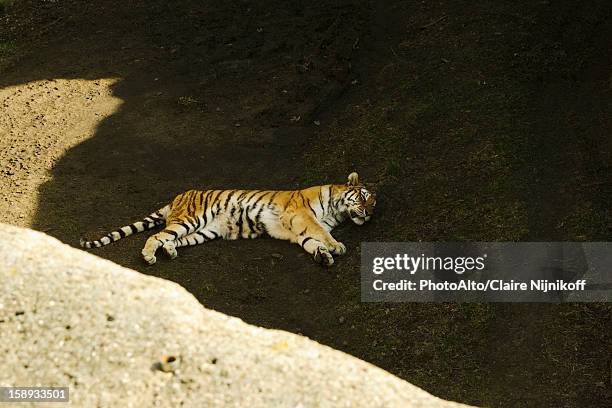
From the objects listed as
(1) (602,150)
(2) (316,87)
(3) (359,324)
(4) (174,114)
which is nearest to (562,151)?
(1) (602,150)

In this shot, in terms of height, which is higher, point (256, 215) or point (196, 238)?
point (256, 215)

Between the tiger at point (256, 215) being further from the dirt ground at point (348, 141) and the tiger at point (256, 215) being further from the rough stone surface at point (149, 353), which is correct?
the rough stone surface at point (149, 353)

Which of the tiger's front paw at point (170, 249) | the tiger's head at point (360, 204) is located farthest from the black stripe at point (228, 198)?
the tiger's head at point (360, 204)

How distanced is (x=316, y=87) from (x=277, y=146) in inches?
53.6

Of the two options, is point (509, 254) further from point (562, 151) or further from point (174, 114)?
point (174, 114)

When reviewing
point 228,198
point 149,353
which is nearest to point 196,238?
point 228,198

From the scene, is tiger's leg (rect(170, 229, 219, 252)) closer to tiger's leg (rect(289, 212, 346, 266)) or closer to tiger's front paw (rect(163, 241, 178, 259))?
tiger's front paw (rect(163, 241, 178, 259))

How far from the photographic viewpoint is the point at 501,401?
5.90m

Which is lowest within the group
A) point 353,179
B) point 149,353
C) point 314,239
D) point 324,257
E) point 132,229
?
point 149,353

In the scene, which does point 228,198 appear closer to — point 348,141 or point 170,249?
point 170,249

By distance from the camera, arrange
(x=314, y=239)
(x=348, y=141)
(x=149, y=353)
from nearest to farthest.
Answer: (x=149, y=353) → (x=314, y=239) → (x=348, y=141)

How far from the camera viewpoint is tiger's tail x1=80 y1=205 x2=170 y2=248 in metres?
8.07

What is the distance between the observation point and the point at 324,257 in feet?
25.4

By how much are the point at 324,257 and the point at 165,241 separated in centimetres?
155
